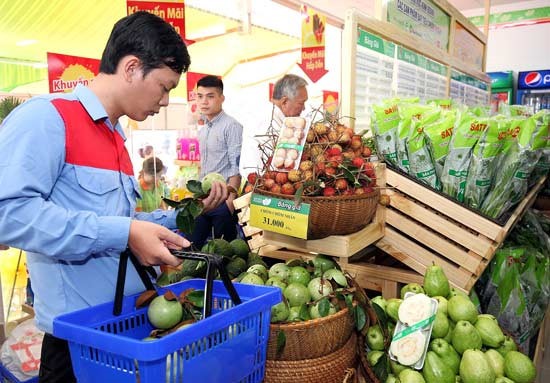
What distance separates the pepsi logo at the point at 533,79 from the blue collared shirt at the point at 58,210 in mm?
9593

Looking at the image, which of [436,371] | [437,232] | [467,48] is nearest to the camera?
[436,371]

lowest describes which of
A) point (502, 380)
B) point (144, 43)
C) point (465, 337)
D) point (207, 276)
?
point (502, 380)

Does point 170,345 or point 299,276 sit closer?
point 170,345

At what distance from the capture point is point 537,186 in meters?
3.02

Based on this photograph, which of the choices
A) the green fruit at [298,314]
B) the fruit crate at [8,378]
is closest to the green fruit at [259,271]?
the green fruit at [298,314]

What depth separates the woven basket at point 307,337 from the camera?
54.6 inches

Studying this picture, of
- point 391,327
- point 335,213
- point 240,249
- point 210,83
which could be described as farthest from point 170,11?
point 391,327

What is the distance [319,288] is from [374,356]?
29 cm

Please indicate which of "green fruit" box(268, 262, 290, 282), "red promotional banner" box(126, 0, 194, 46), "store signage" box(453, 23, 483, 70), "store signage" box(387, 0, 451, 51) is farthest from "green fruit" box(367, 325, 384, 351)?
"store signage" box(453, 23, 483, 70)

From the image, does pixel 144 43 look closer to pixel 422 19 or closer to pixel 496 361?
pixel 496 361

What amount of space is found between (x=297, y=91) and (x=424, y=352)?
265 centimetres

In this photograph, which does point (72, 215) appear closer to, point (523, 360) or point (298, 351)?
point (298, 351)

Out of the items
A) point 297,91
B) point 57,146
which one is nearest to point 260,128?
point 297,91

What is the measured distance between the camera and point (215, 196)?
1.61m
